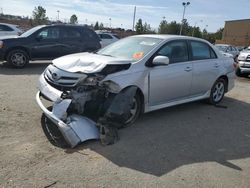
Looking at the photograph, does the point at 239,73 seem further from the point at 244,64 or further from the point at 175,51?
the point at 175,51

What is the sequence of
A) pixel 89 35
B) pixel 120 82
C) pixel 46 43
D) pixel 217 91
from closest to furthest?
pixel 120 82 < pixel 217 91 < pixel 46 43 < pixel 89 35

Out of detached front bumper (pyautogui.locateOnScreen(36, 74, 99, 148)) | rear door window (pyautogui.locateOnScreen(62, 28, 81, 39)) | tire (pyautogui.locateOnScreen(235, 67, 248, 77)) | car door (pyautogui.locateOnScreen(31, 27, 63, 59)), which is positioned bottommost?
tire (pyautogui.locateOnScreen(235, 67, 248, 77))

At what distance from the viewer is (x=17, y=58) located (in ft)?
41.2

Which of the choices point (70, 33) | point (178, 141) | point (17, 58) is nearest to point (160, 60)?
point (178, 141)

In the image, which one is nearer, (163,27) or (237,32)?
(163,27)

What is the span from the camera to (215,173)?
14.4 ft

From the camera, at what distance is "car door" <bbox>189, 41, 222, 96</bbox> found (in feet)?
24.5

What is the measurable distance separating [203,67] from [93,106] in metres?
3.20

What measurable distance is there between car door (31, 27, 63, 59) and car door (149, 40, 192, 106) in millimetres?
7235

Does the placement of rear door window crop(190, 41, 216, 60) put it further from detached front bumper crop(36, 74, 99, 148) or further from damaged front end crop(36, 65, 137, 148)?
detached front bumper crop(36, 74, 99, 148)

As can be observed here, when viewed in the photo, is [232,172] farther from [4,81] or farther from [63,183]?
[4,81]

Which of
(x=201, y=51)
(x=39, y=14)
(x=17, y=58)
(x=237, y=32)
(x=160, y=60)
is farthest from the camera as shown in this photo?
(x=237, y=32)

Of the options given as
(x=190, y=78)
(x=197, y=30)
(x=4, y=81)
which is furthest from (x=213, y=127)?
A: (x=197, y=30)

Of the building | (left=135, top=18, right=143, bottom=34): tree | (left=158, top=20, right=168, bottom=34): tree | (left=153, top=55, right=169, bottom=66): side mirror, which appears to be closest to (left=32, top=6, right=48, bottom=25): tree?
(left=135, top=18, right=143, bottom=34): tree
